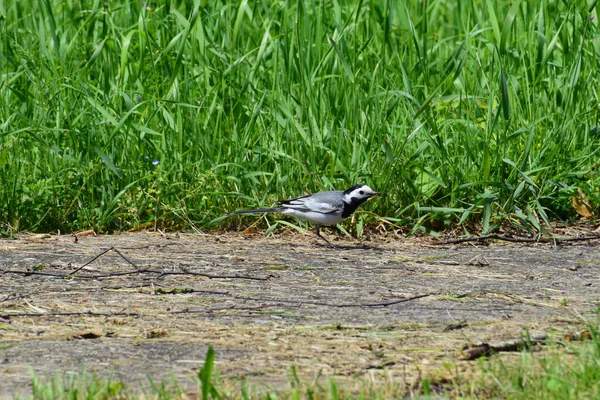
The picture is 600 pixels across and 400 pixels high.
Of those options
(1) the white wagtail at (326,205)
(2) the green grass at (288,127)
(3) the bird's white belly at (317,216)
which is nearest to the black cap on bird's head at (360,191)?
(1) the white wagtail at (326,205)

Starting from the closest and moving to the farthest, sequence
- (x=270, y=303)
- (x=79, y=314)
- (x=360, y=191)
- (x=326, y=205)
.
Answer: (x=79, y=314), (x=270, y=303), (x=326, y=205), (x=360, y=191)

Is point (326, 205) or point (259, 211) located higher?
point (326, 205)

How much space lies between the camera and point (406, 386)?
299cm

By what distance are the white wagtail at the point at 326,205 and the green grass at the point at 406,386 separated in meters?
2.75

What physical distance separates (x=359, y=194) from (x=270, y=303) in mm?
1822

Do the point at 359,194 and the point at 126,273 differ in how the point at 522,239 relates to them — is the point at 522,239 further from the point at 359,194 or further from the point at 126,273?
the point at 126,273

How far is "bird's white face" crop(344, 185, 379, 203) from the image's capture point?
5.91 metres

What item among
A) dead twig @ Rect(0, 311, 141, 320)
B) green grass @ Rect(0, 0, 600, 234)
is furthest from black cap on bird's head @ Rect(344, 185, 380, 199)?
dead twig @ Rect(0, 311, 141, 320)

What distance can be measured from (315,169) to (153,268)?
1645mm

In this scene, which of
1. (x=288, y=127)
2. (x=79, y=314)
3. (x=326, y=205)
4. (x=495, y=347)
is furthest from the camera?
(x=288, y=127)

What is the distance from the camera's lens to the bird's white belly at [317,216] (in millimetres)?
5828

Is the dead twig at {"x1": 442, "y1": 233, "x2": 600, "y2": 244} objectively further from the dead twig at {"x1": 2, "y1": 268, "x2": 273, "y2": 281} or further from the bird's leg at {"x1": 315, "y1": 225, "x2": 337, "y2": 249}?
the dead twig at {"x1": 2, "y1": 268, "x2": 273, "y2": 281}

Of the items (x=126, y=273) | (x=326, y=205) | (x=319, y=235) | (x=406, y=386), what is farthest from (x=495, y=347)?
(x=319, y=235)

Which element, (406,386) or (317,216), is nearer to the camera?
(406,386)
